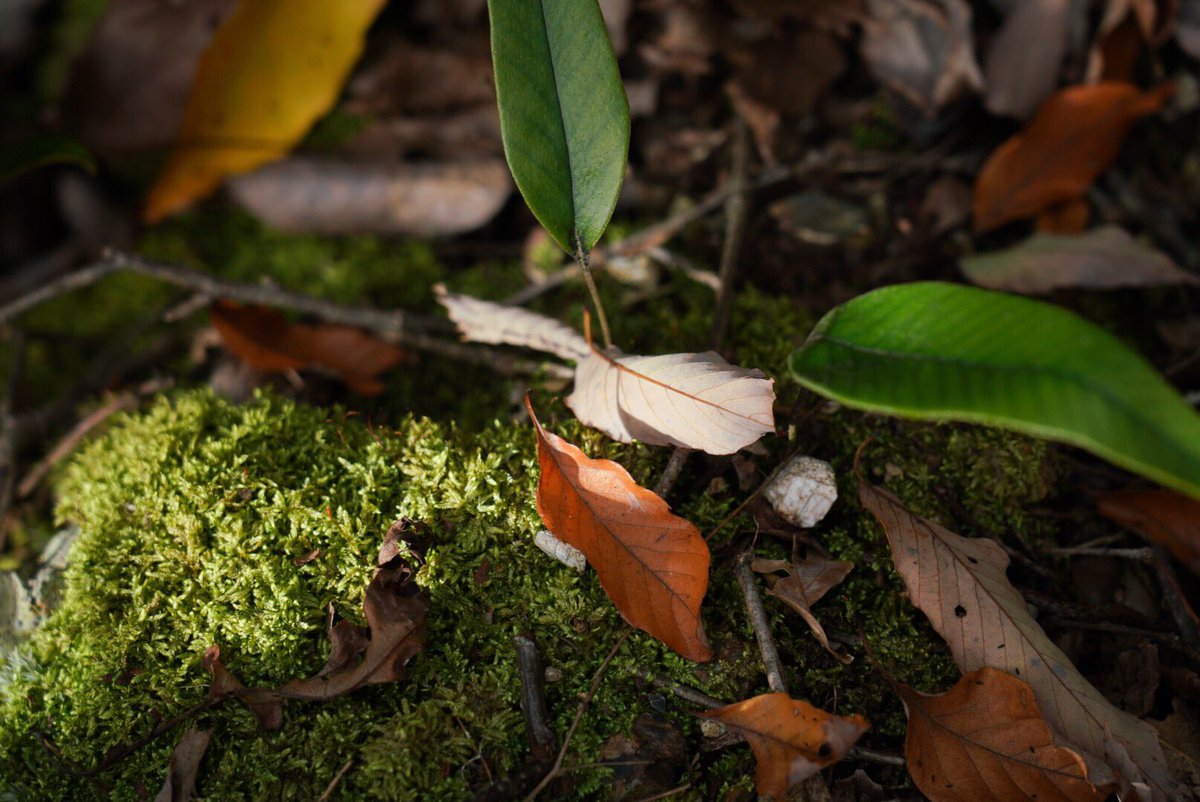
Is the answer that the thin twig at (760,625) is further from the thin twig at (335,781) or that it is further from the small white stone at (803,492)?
the thin twig at (335,781)

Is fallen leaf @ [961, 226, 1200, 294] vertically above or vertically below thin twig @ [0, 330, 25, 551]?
below

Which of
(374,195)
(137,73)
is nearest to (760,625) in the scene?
(374,195)

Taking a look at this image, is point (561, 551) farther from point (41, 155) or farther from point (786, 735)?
point (41, 155)

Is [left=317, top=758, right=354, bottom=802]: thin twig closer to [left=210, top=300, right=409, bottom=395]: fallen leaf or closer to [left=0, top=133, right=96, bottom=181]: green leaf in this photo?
[left=210, top=300, right=409, bottom=395]: fallen leaf

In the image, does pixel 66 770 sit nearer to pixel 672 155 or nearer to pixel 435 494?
pixel 435 494

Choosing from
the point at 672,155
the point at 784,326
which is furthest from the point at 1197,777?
the point at 672,155

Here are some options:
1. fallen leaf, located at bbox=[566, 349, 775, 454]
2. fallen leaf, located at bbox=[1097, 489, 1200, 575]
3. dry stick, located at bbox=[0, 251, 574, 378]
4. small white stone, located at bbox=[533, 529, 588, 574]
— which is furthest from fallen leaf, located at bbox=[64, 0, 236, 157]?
fallen leaf, located at bbox=[1097, 489, 1200, 575]
